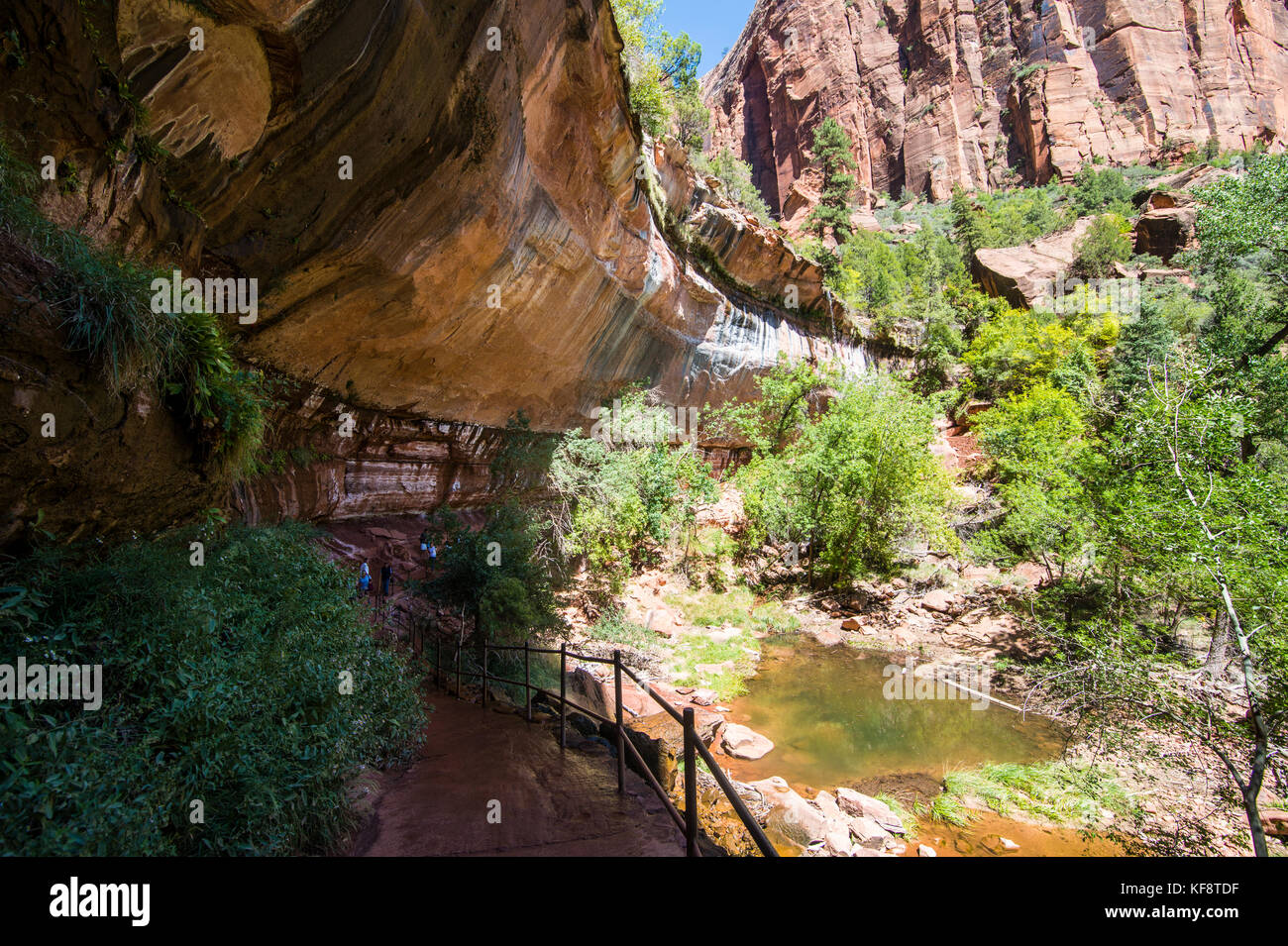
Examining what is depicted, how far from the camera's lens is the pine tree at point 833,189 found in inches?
1425

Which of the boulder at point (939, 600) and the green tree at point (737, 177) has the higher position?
the green tree at point (737, 177)

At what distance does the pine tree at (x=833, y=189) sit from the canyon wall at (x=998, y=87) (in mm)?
6734

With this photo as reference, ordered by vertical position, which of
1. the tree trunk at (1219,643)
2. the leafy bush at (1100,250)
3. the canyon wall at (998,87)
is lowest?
the tree trunk at (1219,643)

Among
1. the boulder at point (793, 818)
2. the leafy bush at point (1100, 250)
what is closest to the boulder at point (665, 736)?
the boulder at point (793, 818)

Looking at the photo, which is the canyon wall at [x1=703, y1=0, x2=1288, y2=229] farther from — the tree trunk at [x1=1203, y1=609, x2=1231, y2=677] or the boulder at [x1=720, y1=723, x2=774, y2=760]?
the boulder at [x1=720, y1=723, x2=774, y2=760]

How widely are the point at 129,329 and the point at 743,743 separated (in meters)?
8.99

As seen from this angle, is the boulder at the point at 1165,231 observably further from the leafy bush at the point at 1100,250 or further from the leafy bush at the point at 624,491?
the leafy bush at the point at 624,491

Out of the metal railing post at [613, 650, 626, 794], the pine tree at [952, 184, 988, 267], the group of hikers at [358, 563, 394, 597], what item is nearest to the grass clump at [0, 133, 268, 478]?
the metal railing post at [613, 650, 626, 794]

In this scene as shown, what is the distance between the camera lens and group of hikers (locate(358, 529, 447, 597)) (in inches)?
408

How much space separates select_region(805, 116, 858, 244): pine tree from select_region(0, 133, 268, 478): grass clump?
3866 centimetres

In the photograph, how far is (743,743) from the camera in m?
8.96

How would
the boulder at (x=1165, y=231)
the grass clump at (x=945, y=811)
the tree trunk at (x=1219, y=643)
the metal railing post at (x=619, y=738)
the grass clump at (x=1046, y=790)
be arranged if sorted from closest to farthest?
1. the metal railing post at (x=619, y=738)
2. the grass clump at (x=945, y=811)
3. the grass clump at (x=1046, y=790)
4. the tree trunk at (x=1219, y=643)
5. the boulder at (x=1165, y=231)

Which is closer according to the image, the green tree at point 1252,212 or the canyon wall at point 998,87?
the green tree at point 1252,212

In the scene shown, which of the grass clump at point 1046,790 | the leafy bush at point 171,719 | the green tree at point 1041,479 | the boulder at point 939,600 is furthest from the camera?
the boulder at point 939,600
